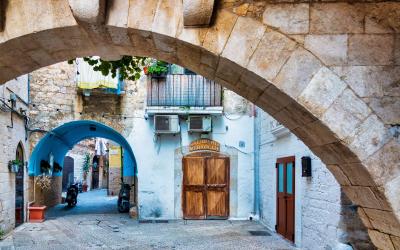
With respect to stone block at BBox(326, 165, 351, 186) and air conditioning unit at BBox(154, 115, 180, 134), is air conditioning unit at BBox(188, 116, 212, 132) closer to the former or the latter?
air conditioning unit at BBox(154, 115, 180, 134)

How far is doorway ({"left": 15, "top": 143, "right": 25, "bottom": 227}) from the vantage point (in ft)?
33.9

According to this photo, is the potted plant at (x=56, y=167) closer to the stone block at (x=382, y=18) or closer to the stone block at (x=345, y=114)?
the stone block at (x=345, y=114)

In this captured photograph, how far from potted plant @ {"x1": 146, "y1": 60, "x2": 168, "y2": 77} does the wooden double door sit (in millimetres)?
2482

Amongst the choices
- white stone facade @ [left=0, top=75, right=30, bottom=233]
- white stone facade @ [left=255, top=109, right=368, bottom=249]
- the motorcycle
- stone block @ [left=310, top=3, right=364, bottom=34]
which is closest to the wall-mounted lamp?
white stone facade @ [left=255, top=109, right=368, bottom=249]

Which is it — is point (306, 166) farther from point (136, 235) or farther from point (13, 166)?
point (13, 166)

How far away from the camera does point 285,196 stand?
28.9 feet

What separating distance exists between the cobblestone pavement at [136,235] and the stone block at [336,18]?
582 cm

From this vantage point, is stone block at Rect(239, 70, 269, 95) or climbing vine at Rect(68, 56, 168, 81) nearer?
stone block at Rect(239, 70, 269, 95)

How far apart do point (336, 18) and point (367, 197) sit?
1.29 meters

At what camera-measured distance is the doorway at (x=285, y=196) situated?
8.36 metres

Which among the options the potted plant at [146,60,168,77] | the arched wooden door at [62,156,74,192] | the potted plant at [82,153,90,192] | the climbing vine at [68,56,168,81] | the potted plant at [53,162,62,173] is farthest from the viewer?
the potted plant at [82,153,90,192]

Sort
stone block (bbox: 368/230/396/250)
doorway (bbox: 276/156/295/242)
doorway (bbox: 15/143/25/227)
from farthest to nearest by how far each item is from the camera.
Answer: doorway (bbox: 15/143/25/227) < doorway (bbox: 276/156/295/242) < stone block (bbox: 368/230/396/250)

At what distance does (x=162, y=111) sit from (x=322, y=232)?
6.21 metres

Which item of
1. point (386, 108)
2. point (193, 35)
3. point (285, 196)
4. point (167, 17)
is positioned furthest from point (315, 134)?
point (285, 196)
